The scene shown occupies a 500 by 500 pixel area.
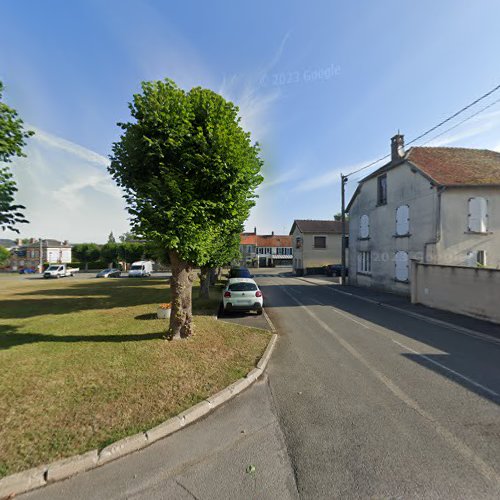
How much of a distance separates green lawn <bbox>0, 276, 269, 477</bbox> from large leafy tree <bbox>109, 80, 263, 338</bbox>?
168 centimetres

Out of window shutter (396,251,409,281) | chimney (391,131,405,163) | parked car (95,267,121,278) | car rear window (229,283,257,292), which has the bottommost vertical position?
parked car (95,267,121,278)

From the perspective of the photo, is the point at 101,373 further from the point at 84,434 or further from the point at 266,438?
the point at 266,438

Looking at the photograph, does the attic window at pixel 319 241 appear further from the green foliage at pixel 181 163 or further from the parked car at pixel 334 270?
the green foliage at pixel 181 163

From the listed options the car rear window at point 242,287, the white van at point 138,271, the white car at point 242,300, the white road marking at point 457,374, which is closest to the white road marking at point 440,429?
the white road marking at point 457,374

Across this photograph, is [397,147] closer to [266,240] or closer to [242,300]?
[242,300]

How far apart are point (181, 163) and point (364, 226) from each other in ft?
62.7

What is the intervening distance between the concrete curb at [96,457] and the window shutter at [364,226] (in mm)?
20231

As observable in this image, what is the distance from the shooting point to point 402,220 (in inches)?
698

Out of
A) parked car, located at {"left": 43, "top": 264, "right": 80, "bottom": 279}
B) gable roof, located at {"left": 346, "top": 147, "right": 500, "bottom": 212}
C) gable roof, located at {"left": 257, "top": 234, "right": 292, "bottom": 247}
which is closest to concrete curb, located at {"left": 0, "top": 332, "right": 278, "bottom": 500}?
gable roof, located at {"left": 346, "top": 147, "right": 500, "bottom": 212}

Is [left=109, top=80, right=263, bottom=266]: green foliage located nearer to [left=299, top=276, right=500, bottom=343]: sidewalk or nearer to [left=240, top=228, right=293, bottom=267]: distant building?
[left=299, top=276, right=500, bottom=343]: sidewalk

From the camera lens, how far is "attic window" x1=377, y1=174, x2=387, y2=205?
65.2ft

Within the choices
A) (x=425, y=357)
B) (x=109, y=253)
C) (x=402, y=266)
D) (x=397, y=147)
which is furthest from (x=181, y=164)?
(x=109, y=253)

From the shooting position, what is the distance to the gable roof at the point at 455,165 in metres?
15.5

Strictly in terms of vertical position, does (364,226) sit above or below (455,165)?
below
